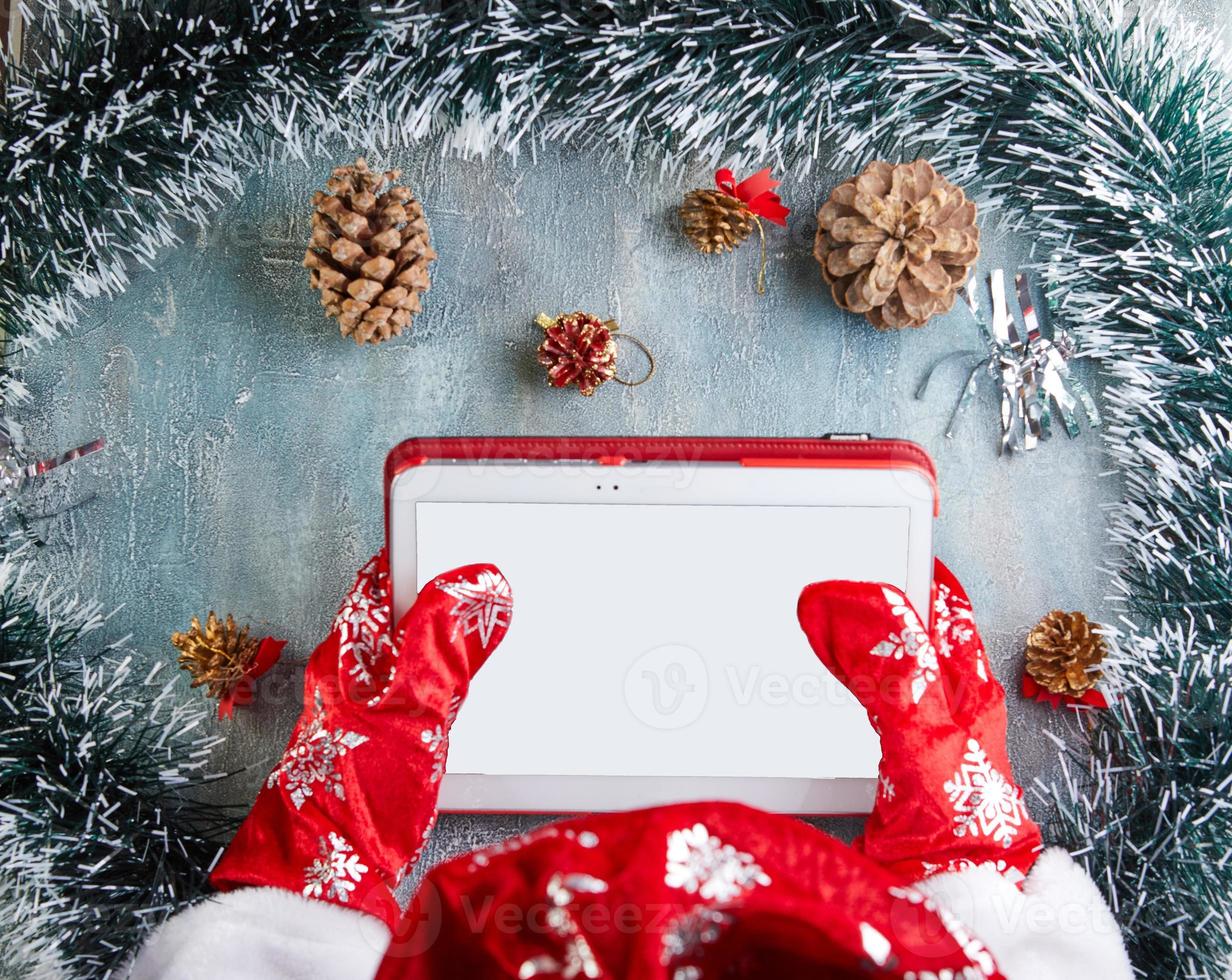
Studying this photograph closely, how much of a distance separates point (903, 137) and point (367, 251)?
1.42ft

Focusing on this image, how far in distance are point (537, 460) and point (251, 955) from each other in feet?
1.18

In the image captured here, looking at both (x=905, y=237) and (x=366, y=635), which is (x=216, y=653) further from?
(x=905, y=237)

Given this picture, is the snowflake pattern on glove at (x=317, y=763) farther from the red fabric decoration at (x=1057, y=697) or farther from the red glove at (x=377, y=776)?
the red fabric decoration at (x=1057, y=697)

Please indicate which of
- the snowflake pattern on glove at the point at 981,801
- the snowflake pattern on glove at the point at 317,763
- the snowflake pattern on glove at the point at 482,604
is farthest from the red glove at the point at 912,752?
the snowflake pattern on glove at the point at 317,763

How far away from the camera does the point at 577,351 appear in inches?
28.0

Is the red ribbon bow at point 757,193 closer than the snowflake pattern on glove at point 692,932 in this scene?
No

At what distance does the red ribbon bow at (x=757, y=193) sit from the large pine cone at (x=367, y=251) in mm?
240

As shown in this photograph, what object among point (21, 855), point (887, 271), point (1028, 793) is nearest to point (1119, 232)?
point (887, 271)

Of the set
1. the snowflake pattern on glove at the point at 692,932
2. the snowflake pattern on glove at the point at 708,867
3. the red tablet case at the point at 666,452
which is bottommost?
the snowflake pattern on glove at the point at 692,932

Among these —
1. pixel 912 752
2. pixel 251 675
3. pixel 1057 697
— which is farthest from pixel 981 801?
pixel 251 675

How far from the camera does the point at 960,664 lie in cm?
68

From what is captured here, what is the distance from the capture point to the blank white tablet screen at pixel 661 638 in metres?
0.66

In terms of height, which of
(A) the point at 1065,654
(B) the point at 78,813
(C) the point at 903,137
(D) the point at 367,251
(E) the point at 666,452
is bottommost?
(B) the point at 78,813

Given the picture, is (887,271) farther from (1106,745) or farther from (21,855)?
(21,855)
